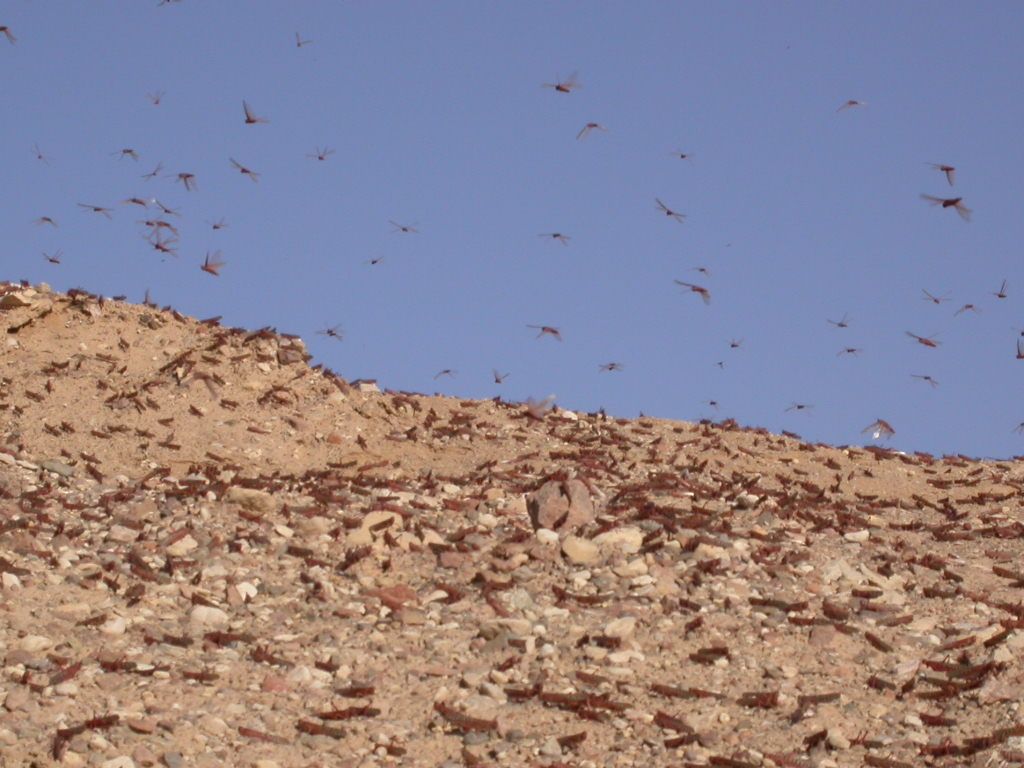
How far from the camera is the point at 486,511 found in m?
14.3

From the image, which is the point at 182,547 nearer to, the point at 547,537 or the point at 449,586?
the point at 449,586

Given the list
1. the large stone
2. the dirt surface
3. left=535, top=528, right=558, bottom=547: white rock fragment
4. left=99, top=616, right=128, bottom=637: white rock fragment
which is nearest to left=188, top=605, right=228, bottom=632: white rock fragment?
the dirt surface

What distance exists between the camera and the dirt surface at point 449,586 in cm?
975

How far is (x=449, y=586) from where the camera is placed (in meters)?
12.4

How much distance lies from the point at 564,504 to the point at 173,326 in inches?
343

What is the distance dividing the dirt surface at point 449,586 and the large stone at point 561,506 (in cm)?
4

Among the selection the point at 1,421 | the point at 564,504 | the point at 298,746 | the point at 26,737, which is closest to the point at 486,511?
the point at 564,504

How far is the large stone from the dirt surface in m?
0.04

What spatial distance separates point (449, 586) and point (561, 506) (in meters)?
1.92

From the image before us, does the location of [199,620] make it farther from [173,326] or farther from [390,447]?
[173,326]

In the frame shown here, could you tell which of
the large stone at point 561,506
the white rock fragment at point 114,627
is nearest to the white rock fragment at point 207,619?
the white rock fragment at point 114,627

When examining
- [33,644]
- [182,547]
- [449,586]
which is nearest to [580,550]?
[449,586]

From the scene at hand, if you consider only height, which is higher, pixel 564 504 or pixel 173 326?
pixel 173 326

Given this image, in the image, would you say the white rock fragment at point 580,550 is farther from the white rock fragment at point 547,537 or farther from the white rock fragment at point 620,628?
the white rock fragment at point 620,628
